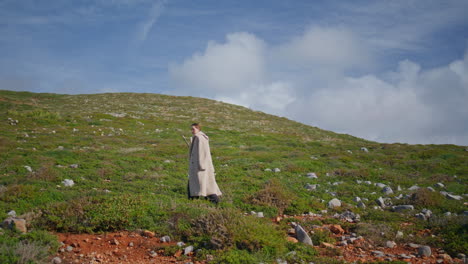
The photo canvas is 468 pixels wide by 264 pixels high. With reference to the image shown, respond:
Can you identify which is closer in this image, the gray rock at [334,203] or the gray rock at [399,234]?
the gray rock at [399,234]

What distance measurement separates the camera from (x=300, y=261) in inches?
233

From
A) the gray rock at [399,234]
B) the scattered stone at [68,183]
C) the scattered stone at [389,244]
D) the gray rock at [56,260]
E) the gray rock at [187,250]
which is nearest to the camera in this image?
the gray rock at [56,260]

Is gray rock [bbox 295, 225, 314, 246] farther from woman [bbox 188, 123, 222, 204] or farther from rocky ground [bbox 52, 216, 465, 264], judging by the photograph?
woman [bbox 188, 123, 222, 204]

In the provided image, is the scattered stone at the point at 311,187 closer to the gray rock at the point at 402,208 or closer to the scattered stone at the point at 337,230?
the gray rock at the point at 402,208

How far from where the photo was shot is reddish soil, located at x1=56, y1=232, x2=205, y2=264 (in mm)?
5973

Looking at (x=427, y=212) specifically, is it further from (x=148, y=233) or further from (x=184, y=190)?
(x=148, y=233)

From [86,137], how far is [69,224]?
1763 cm

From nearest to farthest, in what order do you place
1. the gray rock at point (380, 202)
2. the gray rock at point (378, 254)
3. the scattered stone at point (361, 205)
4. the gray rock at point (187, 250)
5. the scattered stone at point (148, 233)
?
the gray rock at point (187, 250), the gray rock at point (378, 254), the scattered stone at point (148, 233), the scattered stone at point (361, 205), the gray rock at point (380, 202)

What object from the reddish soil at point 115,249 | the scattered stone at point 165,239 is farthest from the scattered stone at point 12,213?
the scattered stone at point 165,239

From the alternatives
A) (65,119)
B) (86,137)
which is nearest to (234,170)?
(86,137)

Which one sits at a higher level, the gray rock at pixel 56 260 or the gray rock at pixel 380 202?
the gray rock at pixel 380 202

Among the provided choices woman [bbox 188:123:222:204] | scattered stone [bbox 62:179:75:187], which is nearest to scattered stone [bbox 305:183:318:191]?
woman [bbox 188:123:222:204]

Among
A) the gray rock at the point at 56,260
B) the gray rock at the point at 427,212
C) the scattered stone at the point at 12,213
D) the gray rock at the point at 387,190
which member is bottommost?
the gray rock at the point at 56,260

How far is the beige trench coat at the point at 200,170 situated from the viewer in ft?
30.5
